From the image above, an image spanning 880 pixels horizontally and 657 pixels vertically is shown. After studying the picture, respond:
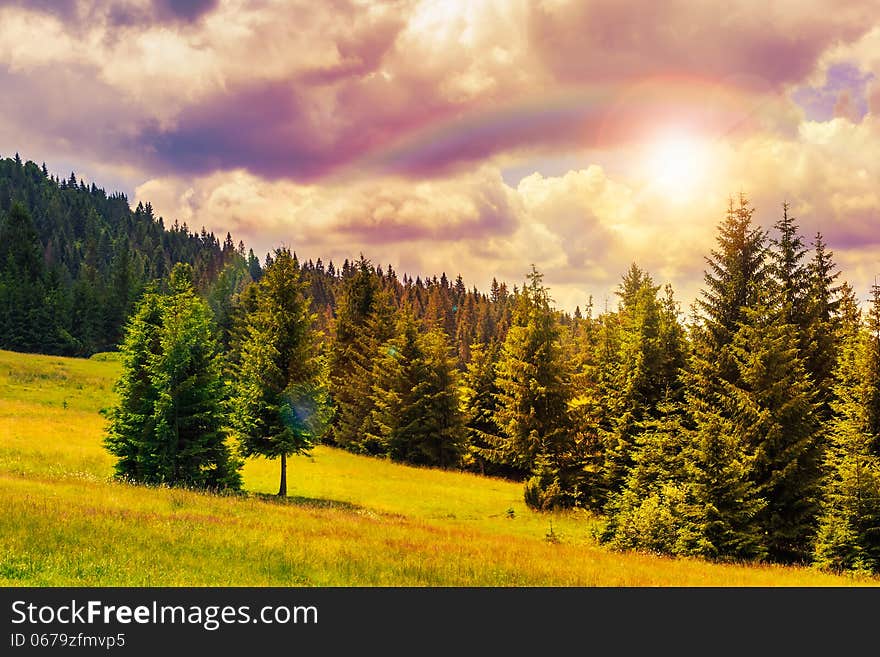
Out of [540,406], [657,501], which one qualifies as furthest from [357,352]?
[657,501]

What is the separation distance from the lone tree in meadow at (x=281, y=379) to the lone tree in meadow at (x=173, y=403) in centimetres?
216

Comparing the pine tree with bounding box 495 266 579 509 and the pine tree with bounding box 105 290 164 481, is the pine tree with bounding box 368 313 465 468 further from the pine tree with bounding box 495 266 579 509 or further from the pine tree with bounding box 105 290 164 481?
the pine tree with bounding box 105 290 164 481

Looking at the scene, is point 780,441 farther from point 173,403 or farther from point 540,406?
point 173,403

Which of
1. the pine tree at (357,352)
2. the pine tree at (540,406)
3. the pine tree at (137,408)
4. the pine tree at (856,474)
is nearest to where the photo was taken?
the pine tree at (856,474)

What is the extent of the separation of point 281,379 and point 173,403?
19.1 ft

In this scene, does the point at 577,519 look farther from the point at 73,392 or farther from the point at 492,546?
the point at 73,392

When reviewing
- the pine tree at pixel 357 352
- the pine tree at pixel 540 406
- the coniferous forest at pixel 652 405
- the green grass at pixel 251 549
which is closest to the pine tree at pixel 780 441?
the coniferous forest at pixel 652 405

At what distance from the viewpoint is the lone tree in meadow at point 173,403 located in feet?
86.0

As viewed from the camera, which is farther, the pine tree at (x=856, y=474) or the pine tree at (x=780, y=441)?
the pine tree at (x=780, y=441)

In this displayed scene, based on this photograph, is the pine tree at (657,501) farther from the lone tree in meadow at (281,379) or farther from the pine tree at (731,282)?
the lone tree in meadow at (281,379)

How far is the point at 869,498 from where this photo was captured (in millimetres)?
20391

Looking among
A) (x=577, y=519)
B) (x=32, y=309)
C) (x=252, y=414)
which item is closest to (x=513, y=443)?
(x=577, y=519)

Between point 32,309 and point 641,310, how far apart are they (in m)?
102

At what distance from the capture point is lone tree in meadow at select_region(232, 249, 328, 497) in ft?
97.9
